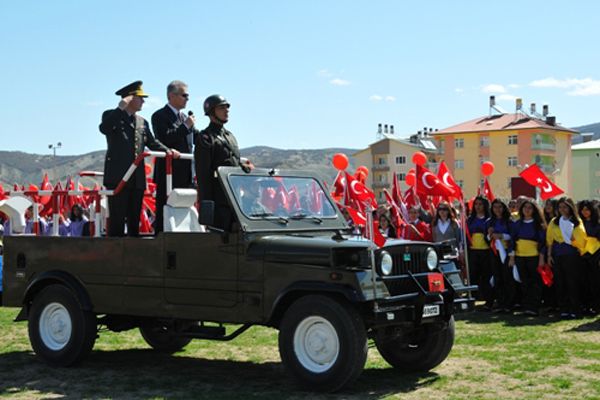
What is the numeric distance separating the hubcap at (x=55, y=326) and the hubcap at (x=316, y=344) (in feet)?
9.70

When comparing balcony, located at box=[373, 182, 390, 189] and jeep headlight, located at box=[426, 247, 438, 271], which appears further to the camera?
balcony, located at box=[373, 182, 390, 189]

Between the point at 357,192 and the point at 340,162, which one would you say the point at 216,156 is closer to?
the point at 357,192

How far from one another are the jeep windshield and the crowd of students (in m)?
3.87

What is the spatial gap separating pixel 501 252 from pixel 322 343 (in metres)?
6.85

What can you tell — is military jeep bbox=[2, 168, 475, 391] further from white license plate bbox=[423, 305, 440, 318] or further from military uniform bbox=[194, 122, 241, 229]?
military uniform bbox=[194, 122, 241, 229]

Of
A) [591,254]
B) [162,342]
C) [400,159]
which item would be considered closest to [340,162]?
[591,254]

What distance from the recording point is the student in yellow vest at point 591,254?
12.8 meters

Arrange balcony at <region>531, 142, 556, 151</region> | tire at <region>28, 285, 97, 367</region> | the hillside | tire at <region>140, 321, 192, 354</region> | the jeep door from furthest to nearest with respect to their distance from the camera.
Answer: the hillside < balcony at <region>531, 142, 556, 151</region> < tire at <region>140, 321, 192, 354</region> < tire at <region>28, 285, 97, 367</region> < the jeep door

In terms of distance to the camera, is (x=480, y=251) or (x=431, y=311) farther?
(x=480, y=251)

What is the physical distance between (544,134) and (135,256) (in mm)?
86844

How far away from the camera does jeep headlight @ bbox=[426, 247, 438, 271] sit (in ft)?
26.6

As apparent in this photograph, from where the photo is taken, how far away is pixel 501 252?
1362 cm

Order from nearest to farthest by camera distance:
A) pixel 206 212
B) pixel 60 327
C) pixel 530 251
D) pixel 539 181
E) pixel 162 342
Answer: pixel 206 212 → pixel 60 327 → pixel 162 342 → pixel 530 251 → pixel 539 181

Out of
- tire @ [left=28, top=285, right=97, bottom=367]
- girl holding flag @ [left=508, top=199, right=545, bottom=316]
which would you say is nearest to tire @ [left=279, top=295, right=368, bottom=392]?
tire @ [left=28, top=285, right=97, bottom=367]
